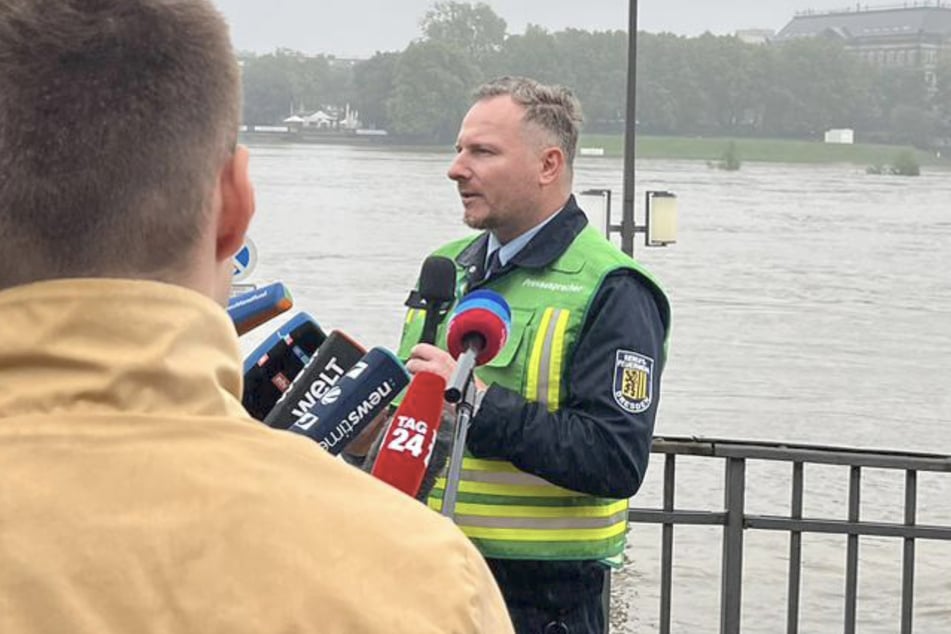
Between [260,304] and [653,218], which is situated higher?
[260,304]

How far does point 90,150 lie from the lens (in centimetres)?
108

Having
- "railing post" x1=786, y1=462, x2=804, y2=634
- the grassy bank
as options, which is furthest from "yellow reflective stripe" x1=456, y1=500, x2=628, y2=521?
the grassy bank

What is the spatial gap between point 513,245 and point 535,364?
1.07 ft

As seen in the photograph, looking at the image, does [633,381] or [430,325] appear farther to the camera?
[633,381]

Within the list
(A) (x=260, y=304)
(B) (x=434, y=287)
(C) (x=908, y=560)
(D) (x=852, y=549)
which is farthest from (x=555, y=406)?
(C) (x=908, y=560)

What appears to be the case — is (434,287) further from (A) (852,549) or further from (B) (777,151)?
(B) (777,151)

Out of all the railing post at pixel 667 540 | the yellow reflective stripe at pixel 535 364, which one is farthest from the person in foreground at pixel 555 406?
the railing post at pixel 667 540

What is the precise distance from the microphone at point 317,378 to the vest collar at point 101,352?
1215 mm

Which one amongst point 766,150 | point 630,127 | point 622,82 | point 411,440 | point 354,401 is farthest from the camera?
point 766,150

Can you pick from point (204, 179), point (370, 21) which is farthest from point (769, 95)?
point (204, 179)

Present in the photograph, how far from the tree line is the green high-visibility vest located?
849 inches

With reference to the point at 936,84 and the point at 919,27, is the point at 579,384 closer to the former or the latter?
the point at 936,84

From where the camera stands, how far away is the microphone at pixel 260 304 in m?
2.50

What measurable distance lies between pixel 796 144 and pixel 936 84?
4980mm
